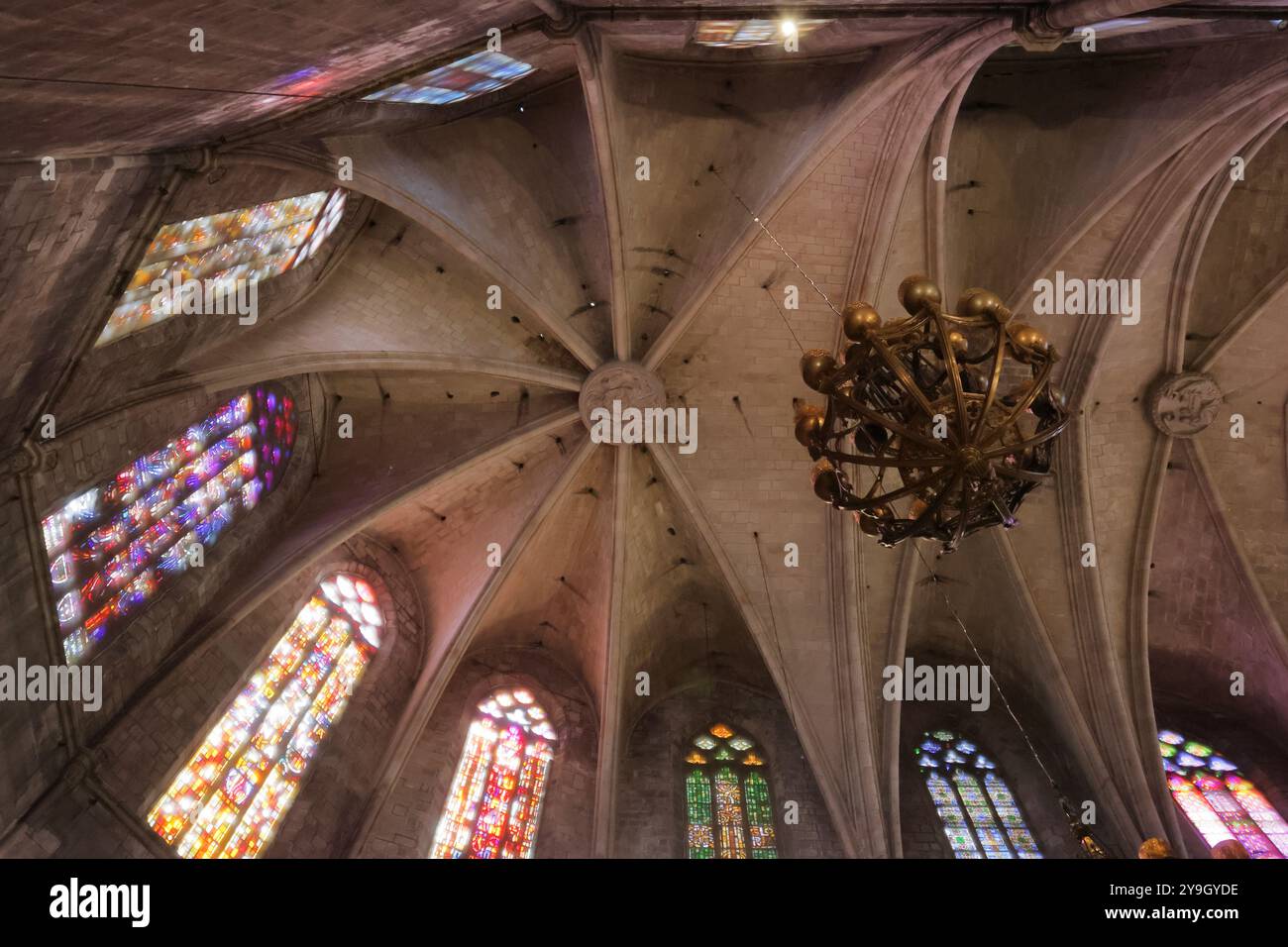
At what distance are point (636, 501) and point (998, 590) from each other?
5.20 meters

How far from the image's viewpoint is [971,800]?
1395 cm

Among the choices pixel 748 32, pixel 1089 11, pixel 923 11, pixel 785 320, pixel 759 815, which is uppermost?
pixel 748 32

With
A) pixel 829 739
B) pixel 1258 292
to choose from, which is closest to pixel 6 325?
pixel 829 739

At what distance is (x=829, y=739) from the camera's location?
1348 centimetres

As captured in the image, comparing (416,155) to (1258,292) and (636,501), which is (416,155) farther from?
(1258,292)

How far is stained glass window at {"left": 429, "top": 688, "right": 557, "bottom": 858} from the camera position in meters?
12.6

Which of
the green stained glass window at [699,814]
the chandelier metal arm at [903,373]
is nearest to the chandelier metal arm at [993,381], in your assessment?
the chandelier metal arm at [903,373]

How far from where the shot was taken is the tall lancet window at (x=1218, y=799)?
1322cm

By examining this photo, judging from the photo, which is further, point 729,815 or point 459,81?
point 729,815

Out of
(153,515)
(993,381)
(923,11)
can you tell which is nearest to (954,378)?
(993,381)

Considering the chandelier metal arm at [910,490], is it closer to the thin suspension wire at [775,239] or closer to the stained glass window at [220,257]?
the thin suspension wire at [775,239]

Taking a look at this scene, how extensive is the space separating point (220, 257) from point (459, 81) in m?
3.04

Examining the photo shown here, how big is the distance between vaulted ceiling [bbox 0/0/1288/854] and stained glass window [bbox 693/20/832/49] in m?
0.30

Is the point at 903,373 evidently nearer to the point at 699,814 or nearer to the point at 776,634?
the point at 776,634
